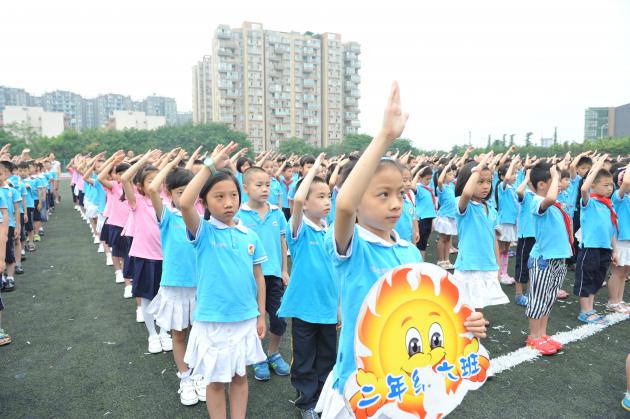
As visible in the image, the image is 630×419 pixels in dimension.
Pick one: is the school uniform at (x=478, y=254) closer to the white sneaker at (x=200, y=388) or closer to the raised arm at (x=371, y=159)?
the white sneaker at (x=200, y=388)

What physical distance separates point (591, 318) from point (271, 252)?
390 cm

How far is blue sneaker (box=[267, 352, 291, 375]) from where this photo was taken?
379 centimetres

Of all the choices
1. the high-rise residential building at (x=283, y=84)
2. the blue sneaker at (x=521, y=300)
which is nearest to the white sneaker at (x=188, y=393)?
the blue sneaker at (x=521, y=300)

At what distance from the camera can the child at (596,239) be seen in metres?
5.02

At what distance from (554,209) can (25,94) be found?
135m

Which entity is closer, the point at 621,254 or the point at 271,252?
the point at 271,252

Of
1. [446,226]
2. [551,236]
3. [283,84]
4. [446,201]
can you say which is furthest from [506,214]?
[283,84]

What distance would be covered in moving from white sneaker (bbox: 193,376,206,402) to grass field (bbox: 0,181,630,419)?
0.23 ft

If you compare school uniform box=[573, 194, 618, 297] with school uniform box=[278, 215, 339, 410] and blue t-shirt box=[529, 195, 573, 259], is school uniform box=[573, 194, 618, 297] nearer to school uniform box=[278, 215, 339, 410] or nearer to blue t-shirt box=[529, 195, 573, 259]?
blue t-shirt box=[529, 195, 573, 259]

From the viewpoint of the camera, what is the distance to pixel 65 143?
46.8 meters

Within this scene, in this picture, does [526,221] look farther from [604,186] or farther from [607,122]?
[607,122]

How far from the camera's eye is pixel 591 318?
4945 millimetres

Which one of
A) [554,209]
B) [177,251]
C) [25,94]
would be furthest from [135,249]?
[25,94]

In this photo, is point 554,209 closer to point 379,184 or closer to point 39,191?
point 379,184
